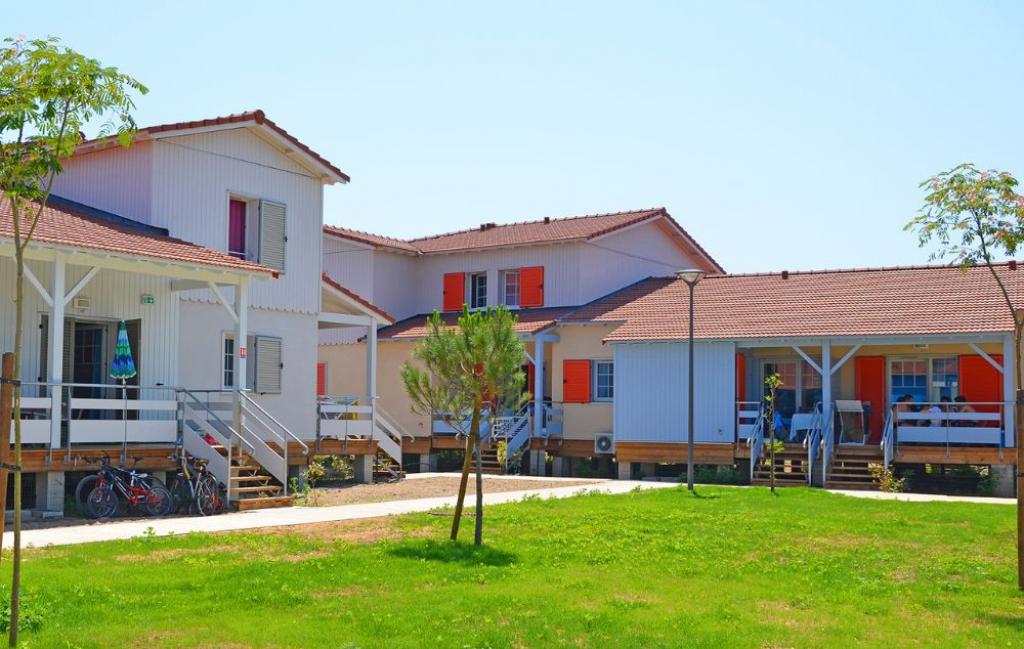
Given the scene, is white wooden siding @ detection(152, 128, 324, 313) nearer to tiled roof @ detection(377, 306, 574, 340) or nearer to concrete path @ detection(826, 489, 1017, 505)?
tiled roof @ detection(377, 306, 574, 340)

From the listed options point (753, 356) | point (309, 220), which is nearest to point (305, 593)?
point (309, 220)

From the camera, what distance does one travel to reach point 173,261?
17562 mm

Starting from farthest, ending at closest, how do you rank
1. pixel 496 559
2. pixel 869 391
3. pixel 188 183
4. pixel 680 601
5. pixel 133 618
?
pixel 869 391
pixel 188 183
pixel 496 559
pixel 680 601
pixel 133 618

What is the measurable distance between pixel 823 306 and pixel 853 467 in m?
4.32

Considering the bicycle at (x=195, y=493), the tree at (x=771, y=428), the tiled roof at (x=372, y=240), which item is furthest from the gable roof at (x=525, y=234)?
the bicycle at (x=195, y=493)

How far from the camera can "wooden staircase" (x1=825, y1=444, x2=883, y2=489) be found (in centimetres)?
2350

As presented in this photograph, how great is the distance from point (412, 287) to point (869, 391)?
1381 centimetres

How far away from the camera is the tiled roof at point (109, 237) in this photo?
1633 cm

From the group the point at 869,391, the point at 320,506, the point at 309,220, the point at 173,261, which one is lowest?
the point at 320,506

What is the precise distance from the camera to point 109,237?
17.7 m

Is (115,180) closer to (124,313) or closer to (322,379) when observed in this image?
(124,313)

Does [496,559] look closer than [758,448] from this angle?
Yes

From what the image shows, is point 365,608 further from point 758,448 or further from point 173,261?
point 758,448

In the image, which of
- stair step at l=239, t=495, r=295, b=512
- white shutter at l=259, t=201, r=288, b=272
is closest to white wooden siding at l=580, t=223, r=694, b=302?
white shutter at l=259, t=201, r=288, b=272
